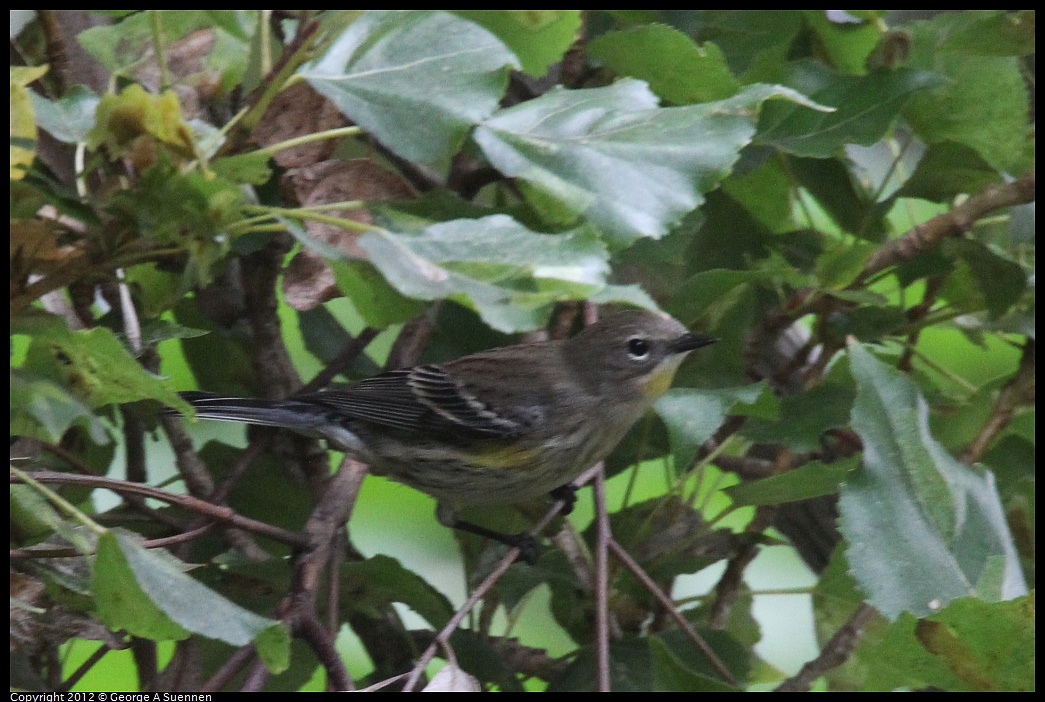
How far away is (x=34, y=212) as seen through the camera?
1.50 meters

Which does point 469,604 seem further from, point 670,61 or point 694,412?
point 670,61

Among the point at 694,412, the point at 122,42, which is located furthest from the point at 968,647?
the point at 122,42

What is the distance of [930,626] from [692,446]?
0.51 m

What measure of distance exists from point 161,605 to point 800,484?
1.11 metres

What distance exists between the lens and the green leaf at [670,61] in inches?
75.7

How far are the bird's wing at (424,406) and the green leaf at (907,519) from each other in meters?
1.19

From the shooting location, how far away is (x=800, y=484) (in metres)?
1.88

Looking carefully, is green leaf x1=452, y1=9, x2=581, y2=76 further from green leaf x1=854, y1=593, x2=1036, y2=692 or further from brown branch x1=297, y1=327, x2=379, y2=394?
green leaf x1=854, y1=593, x2=1036, y2=692

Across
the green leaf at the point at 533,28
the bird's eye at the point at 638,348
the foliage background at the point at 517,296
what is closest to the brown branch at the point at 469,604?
the foliage background at the point at 517,296

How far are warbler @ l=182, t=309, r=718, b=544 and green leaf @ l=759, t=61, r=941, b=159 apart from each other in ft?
1.93

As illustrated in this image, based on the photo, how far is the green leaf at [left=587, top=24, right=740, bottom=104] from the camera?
6.31ft
